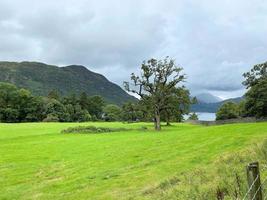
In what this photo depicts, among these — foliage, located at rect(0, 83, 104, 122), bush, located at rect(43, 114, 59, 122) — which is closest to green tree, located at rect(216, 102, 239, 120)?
foliage, located at rect(0, 83, 104, 122)

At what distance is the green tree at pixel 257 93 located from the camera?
286 ft

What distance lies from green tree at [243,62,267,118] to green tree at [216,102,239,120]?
1219 inches

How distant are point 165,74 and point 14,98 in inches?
3611

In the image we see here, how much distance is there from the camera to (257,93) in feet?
290

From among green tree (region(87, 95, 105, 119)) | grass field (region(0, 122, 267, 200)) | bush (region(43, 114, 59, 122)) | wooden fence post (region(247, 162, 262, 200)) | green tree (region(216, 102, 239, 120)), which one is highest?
green tree (region(87, 95, 105, 119))

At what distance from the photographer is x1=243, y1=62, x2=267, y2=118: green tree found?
8712 centimetres

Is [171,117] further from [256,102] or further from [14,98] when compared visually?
[14,98]

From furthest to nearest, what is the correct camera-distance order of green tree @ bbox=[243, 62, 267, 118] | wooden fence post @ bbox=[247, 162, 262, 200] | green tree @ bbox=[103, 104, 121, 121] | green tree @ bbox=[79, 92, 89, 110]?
green tree @ bbox=[79, 92, 89, 110], green tree @ bbox=[103, 104, 121, 121], green tree @ bbox=[243, 62, 267, 118], wooden fence post @ bbox=[247, 162, 262, 200]

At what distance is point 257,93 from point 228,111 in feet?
134

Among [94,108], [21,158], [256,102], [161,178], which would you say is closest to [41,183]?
[161,178]

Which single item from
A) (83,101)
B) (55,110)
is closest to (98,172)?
(55,110)

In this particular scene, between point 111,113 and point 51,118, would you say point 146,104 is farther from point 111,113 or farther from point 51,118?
point 111,113

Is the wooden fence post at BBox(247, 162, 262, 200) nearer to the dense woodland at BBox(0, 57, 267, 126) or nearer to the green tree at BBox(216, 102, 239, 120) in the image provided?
the dense woodland at BBox(0, 57, 267, 126)

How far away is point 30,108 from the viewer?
5477 inches
